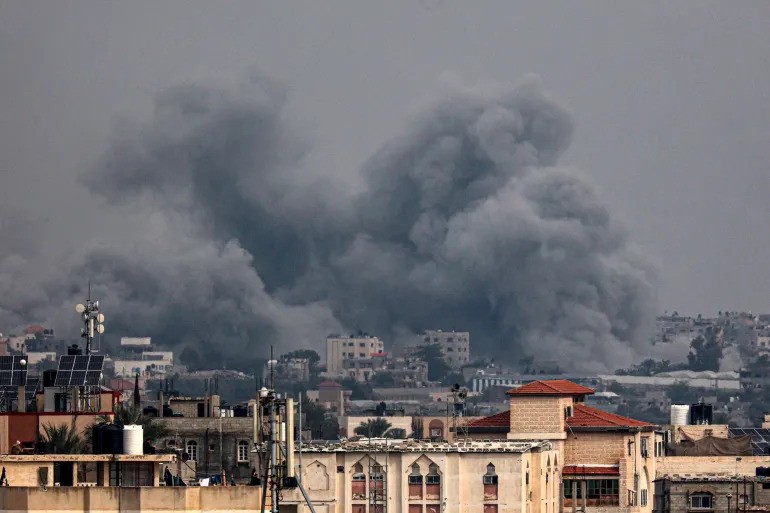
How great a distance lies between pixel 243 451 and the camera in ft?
238

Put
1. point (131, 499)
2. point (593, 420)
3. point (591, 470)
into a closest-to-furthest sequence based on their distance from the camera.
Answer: point (131, 499)
point (591, 470)
point (593, 420)

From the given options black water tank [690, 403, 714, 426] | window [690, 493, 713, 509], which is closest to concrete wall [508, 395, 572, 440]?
window [690, 493, 713, 509]

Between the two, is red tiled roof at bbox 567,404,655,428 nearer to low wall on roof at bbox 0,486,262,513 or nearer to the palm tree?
the palm tree

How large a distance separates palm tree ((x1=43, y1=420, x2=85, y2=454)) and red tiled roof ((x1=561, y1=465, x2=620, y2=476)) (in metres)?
14.9

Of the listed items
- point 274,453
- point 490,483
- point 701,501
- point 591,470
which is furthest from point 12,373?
point 274,453

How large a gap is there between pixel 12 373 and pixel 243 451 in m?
7.22

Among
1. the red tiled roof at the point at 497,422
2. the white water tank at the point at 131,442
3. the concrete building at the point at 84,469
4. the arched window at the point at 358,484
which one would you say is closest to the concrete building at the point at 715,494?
the red tiled roof at the point at 497,422

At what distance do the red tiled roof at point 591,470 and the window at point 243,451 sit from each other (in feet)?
29.8

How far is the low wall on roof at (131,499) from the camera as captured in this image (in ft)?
112

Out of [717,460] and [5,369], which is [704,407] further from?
[5,369]

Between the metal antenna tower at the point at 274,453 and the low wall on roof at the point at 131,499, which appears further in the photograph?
the low wall on roof at the point at 131,499

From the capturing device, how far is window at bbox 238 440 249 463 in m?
72.1

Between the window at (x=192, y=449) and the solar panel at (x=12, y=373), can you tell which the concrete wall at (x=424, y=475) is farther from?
the window at (x=192, y=449)

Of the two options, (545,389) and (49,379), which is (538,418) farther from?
(49,379)
